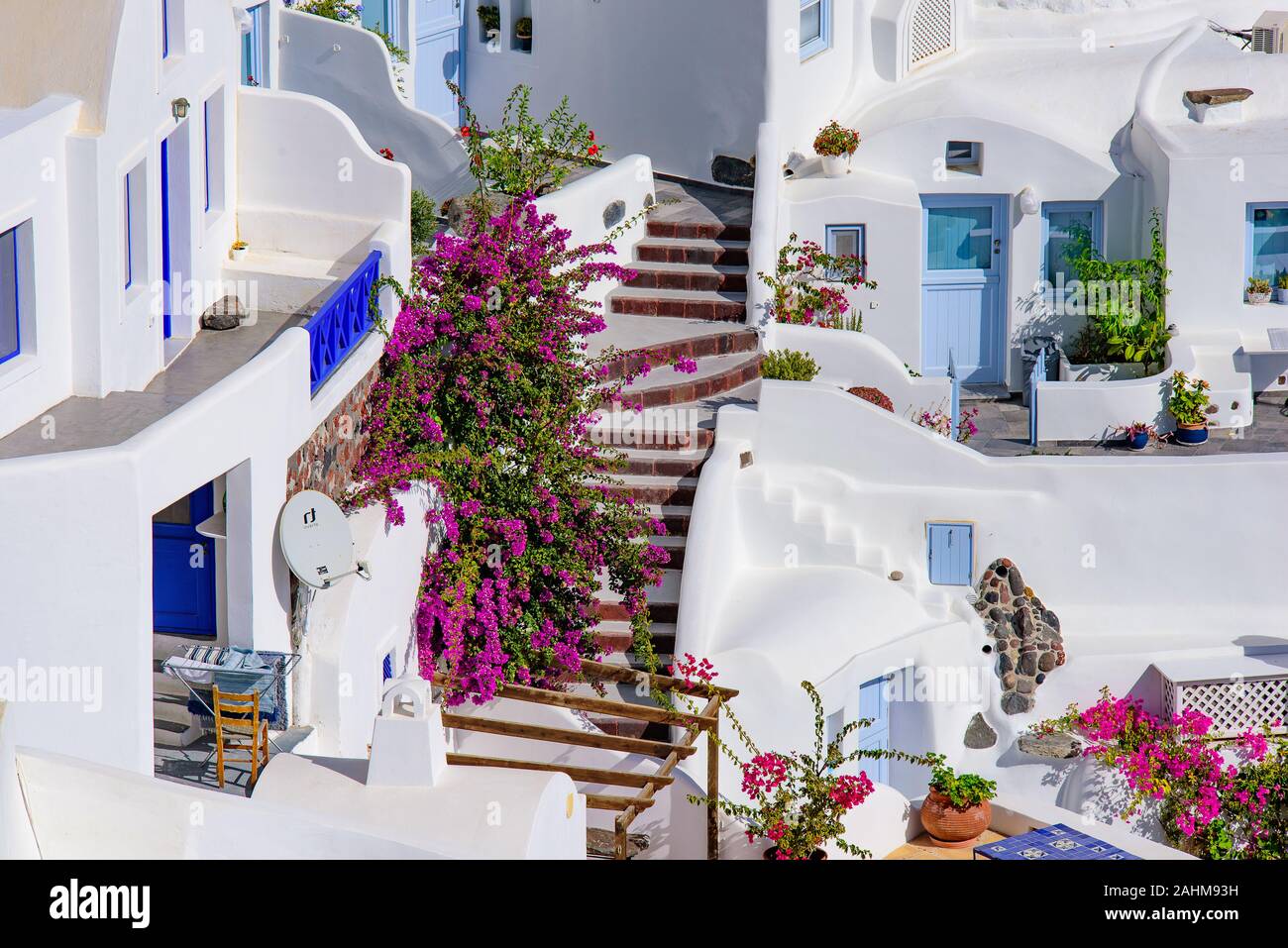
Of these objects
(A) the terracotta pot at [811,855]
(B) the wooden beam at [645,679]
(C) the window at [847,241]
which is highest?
(C) the window at [847,241]

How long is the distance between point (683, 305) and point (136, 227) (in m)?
7.97

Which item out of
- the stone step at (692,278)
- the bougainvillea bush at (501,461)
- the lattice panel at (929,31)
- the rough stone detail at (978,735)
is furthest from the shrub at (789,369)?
the lattice panel at (929,31)

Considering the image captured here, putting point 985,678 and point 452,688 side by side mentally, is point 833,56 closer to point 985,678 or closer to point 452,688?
point 985,678

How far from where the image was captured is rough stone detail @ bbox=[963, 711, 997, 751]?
19484 mm

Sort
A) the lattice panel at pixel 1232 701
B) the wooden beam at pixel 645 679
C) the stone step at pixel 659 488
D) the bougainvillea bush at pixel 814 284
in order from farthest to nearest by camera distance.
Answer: the bougainvillea bush at pixel 814 284 → the lattice panel at pixel 1232 701 → the stone step at pixel 659 488 → the wooden beam at pixel 645 679

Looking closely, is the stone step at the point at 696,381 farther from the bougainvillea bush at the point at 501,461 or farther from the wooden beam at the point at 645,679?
the wooden beam at the point at 645,679

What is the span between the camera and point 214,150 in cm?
1795

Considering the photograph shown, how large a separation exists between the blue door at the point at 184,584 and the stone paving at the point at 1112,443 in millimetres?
9909

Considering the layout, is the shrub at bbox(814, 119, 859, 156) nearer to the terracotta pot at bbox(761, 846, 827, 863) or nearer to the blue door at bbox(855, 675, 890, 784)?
the blue door at bbox(855, 675, 890, 784)

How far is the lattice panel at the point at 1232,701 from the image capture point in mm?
19578

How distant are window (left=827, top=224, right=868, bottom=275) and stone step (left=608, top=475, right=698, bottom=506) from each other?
5.20 m

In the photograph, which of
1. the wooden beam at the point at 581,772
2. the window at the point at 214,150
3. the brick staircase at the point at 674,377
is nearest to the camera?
the wooden beam at the point at 581,772

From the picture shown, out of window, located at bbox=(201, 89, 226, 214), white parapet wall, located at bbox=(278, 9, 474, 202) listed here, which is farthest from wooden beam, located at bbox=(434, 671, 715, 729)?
white parapet wall, located at bbox=(278, 9, 474, 202)
